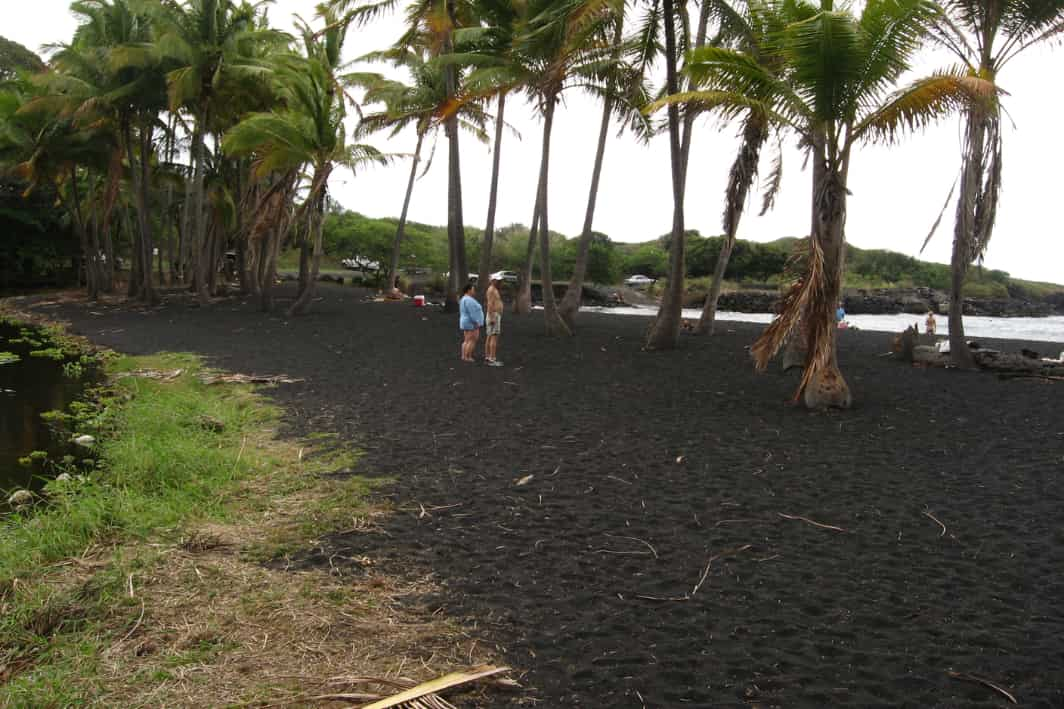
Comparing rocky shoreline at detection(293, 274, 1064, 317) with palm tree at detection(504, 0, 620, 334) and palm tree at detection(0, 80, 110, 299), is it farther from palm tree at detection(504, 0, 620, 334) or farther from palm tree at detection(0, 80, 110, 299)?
palm tree at detection(504, 0, 620, 334)

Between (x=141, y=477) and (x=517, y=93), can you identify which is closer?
(x=141, y=477)

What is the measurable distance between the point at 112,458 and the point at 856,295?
51911mm

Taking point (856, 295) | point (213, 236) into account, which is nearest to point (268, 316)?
point (213, 236)

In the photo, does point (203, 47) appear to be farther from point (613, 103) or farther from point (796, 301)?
point (796, 301)

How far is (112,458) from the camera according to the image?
7062 mm

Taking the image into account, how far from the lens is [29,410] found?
998 cm

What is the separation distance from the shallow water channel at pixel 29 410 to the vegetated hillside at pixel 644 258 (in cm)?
3287

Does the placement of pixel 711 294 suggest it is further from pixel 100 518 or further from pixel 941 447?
pixel 100 518

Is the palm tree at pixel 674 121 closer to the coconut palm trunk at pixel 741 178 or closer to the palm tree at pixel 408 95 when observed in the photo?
the coconut palm trunk at pixel 741 178

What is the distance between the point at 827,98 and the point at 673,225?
6431mm

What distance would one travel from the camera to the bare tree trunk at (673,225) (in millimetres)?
14328

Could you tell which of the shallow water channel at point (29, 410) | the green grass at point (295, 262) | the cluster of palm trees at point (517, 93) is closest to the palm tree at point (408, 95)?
the cluster of palm trees at point (517, 93)

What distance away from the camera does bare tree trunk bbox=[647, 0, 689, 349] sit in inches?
564

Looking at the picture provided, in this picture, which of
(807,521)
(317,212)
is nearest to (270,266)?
(317,212)
